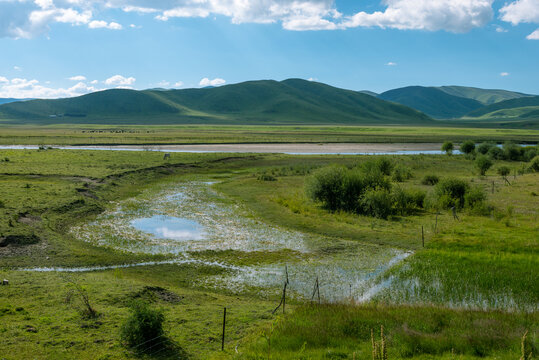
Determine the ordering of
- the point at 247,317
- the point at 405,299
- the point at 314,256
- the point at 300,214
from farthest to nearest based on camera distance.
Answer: the point at 300,214
the point at 314,256
the point at 405,299
the point at 247,317

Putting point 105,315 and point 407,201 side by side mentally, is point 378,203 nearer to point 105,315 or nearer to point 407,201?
point 407,201

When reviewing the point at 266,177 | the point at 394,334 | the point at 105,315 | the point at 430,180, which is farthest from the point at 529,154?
the point at 105,315

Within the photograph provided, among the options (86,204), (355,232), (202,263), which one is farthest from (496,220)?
(86,204)

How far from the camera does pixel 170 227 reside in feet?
92.9

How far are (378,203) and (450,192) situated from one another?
20.9ft

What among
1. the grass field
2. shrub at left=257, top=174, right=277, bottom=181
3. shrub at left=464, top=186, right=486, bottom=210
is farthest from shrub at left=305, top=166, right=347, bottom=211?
shrub at left=257, top=174, right=277, bottom=181

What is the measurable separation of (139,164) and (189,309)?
1677 inches

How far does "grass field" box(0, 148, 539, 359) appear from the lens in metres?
11.4

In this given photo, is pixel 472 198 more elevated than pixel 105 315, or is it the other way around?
pixel 472 198

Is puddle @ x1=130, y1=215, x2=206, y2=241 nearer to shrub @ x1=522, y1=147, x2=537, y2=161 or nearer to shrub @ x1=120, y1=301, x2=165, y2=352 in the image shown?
shrub @ x1=120, y1=301, x2=165, y2=352

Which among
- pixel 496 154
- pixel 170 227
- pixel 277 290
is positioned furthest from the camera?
pixel 496 154

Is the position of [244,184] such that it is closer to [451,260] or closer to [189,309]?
[451,260]

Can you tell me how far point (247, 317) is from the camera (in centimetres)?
1375

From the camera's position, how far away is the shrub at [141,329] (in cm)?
1148
